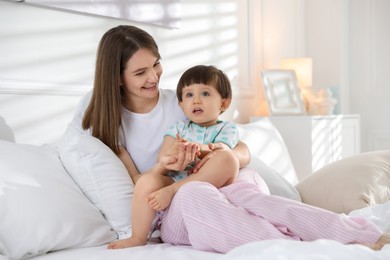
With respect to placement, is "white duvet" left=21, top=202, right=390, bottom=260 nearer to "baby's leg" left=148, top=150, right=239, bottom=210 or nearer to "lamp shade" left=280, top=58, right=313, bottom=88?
"baby's leg" left=148, top=150, right=239, bottom=210

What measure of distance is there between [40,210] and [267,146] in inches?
58.0

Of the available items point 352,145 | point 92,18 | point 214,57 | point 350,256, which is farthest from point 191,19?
point 350,256

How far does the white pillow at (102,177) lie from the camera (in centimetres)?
190

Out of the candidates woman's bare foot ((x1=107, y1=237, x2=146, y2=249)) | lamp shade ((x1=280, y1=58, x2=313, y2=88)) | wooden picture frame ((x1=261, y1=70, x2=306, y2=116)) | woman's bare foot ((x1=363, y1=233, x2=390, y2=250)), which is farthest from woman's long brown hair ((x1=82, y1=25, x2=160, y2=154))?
lamp shade ((x1=280, y1=58, x2=313, y2=88))

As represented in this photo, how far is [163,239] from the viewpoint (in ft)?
5.99

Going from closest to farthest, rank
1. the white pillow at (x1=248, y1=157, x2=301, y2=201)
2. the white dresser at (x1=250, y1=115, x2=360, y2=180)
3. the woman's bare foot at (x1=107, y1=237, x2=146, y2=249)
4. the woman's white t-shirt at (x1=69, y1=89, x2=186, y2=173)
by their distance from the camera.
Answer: the woman's bare foot at (x1=107, y1=237, x2=146, y2=249), the woman's white t-shirt at (x1=69, y1=89, x2=186, y2=173), the white pillow at (x1=248, y1=157, x2=301, y2=201), the white dresser at (x1=250, y1=115, x2=360, y2=180)

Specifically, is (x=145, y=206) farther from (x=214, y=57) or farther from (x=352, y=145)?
(x=352, y=145)

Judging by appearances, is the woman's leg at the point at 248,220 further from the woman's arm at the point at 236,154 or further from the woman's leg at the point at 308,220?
the woman's arm at the point at 236,154

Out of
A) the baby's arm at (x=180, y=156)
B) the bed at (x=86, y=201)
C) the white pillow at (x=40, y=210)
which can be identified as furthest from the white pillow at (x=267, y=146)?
the white pillow at (x=40, y=210)

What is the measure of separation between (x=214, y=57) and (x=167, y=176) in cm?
196

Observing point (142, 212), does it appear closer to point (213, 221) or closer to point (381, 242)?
point (213, 221)

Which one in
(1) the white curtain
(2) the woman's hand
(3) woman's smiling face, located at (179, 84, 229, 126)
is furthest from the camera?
(1) the white curtain

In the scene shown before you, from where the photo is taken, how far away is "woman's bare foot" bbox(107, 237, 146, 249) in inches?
68.2

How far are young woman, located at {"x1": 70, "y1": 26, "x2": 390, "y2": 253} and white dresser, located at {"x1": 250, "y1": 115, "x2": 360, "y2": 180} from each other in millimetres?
1677
